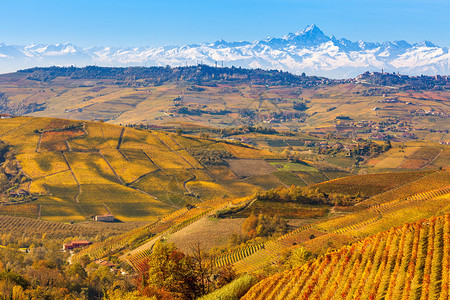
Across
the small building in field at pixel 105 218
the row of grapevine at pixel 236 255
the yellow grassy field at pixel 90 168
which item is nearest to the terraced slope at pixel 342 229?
the row of grapevine at pixel 236 255

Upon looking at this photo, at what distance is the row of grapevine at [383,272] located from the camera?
2861 centimetres

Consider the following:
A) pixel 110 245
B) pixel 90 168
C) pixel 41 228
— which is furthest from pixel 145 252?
pixel 90 168

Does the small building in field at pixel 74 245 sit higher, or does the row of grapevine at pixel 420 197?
the row of grapevine at pixel 420 197

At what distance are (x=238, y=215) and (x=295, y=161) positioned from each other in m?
103

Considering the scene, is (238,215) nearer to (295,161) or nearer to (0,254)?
(0,254)

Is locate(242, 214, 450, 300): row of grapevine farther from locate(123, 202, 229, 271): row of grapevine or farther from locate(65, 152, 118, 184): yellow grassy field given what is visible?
locate(65, 152, 118, 184): yellow grassy field

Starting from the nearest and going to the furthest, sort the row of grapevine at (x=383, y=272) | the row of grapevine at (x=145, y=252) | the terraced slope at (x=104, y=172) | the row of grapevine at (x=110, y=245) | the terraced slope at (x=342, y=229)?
1. the row of grapevine at (x=383, y=272)
2. the terraced slope at (x=342, y=229)
3. the row of grapevine at (x=145, y=252)
4. the row of grapevine at (x=110, y=245)
5. the terraced slope at (x=104, y=172)

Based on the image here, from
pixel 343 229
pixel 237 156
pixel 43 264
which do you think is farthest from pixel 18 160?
pixel 343 229

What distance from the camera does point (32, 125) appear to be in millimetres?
189625

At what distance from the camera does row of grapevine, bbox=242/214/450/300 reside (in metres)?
28.6

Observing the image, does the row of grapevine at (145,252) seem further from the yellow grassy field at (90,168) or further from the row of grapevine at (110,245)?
the yellow grassy field at (90,168)

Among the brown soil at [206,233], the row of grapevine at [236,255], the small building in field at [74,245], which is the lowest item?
the small building in field at [74,245]

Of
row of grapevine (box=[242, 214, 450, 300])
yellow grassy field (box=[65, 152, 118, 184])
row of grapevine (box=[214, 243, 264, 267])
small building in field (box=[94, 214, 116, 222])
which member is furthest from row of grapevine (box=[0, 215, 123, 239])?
row of grapevine (box=[242, 214, 450, 300])

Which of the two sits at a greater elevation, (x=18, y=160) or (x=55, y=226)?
(x=18, y=160)
